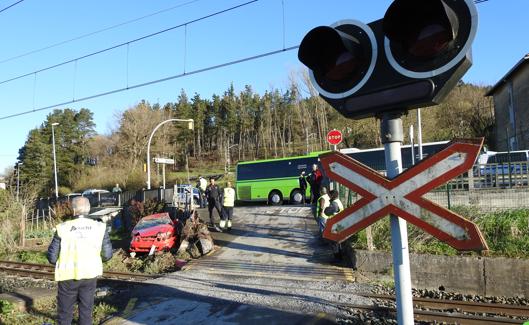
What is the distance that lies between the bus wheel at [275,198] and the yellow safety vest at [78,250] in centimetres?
2311

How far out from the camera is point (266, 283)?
954cm

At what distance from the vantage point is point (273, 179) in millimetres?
28953

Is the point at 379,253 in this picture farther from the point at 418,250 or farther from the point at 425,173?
the point at 425,173

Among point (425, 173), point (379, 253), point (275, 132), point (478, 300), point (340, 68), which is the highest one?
point (275, 132)

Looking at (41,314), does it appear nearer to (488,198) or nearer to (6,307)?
(6,307)

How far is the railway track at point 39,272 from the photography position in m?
12.5

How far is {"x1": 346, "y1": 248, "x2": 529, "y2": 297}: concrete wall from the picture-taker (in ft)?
31.3

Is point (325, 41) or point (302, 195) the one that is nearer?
point (325, 41)

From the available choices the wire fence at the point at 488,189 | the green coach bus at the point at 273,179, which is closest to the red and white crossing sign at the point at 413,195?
the wire fence at the point at 488,189

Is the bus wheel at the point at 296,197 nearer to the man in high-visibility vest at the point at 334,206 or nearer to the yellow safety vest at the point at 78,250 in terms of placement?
the man in high-visibility vest at the point at 334,206

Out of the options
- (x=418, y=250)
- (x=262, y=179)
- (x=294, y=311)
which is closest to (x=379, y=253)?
(x=418, y=250)

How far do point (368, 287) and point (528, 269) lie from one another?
132 inches

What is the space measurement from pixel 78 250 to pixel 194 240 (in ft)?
31.6

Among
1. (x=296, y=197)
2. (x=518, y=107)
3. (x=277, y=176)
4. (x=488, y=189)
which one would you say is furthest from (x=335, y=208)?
(x=518, y=107)
